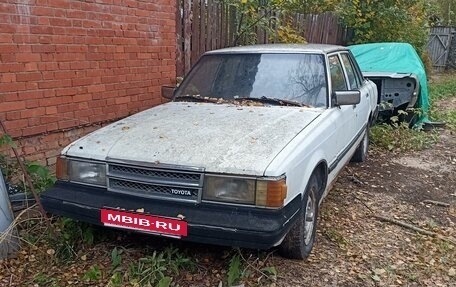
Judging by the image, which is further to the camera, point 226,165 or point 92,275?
point 92,275

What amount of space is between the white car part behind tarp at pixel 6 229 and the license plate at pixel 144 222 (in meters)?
0.92

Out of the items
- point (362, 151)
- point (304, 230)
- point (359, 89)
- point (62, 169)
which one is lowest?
point (362, 151)

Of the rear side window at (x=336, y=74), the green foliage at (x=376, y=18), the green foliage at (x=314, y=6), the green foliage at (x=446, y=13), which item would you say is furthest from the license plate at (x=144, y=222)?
the green foliage at (x=446, y=13)

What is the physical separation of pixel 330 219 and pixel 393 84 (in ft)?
14.3

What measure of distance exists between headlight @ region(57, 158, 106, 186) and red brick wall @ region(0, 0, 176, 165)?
1.27 meters

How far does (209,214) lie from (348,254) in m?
1.48

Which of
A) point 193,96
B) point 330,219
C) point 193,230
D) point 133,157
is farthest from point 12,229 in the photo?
point 330,219

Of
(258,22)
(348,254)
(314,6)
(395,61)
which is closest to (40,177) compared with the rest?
(348,254)

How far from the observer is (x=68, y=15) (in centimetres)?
470

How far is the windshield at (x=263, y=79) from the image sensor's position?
163 inches

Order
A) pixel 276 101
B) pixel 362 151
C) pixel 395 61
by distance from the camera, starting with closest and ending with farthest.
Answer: pixel 276 101 < pixel 362 151 < pixel 395 61

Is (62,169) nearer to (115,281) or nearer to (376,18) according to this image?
(115,281)

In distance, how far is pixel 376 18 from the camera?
39.5 ft

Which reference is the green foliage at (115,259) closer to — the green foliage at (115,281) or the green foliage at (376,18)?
the green foliage at (115,281)
